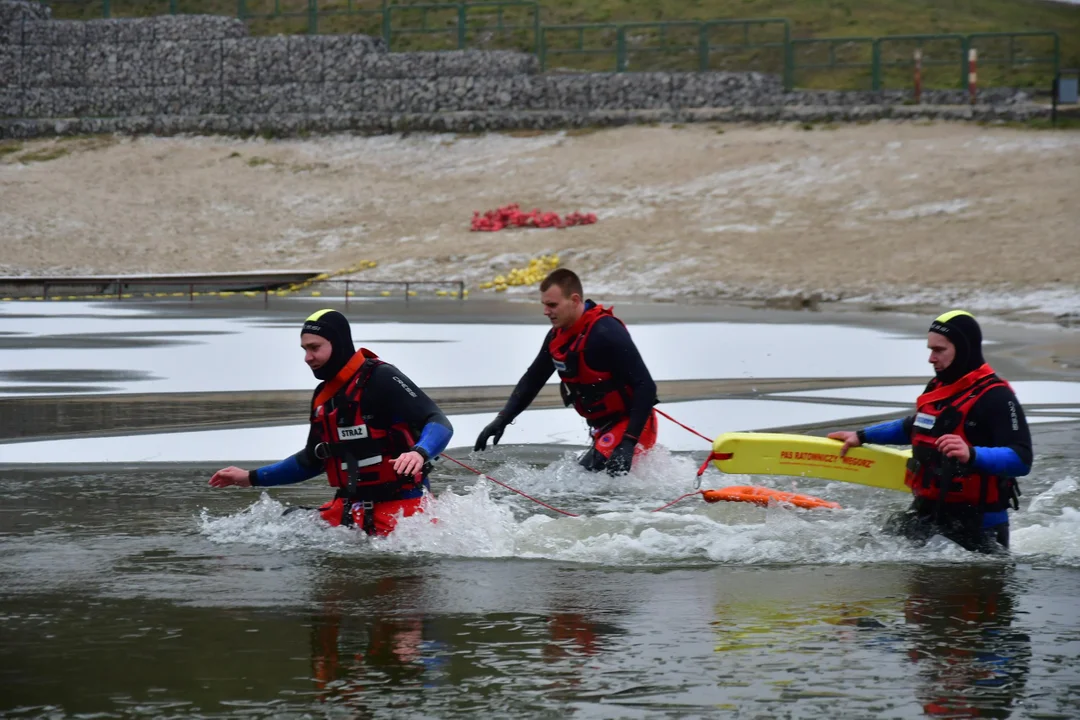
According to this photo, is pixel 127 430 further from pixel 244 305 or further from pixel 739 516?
pixel 244 305

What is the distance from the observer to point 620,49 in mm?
46219

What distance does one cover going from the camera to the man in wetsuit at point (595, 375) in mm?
9211

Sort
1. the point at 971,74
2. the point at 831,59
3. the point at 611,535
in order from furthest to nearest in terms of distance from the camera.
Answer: the point at 831,59, the point at 971,74, the point at 611,535

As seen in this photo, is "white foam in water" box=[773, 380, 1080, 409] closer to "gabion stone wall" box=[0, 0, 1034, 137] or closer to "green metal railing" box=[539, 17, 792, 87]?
"gabion stone wall" box=[0, 0, 1034, 137]

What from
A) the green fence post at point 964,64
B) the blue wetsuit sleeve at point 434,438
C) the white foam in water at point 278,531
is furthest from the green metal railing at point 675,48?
the blue wetsuit sleeve at point 434,438

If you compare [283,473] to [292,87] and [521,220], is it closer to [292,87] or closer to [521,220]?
[521,220]

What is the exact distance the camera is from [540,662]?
17.5 ft

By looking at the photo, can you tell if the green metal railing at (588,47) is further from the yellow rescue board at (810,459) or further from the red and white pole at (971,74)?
the yellow rescue board at (810,459)

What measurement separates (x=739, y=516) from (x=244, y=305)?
840 inches

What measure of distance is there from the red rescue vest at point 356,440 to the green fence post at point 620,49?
4004cm

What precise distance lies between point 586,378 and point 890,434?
2462 mm

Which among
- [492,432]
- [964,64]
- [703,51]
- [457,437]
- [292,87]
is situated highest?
[703,51]

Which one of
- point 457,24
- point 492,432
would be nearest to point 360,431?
point 492,432

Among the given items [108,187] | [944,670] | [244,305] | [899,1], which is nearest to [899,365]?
[944,670]
